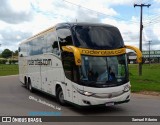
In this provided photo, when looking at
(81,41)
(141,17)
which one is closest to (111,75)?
(81,41)

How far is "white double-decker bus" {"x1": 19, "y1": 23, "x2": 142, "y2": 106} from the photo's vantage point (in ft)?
41.5

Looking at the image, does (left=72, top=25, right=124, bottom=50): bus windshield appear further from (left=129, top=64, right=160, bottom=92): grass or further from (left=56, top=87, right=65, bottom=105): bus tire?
(left=129, top=64, right=160, bottom=92): grass

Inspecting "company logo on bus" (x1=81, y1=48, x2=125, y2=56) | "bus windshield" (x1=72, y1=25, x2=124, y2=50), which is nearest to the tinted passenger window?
"bus windshield" (x1=72, y1=25, x2=124, y2=50)

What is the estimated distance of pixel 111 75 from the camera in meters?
13.0

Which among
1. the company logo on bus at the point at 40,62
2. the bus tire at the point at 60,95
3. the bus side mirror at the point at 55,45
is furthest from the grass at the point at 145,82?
the bus side mirror at the point at 55,45

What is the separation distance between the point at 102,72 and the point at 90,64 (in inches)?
22.1

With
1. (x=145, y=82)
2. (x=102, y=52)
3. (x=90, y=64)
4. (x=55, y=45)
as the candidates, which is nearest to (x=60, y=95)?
(x=55, y=45)

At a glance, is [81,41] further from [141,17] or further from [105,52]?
[141,17]

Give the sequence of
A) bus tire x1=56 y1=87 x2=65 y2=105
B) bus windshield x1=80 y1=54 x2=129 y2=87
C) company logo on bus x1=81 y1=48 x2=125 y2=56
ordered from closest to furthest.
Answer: bus windshield x1=80 y1=54 x2=129 y2=87 < company logo on bus x1=81 y1=48 x2=125 y2=56 < bus tire x1=56 y1=87 x2=65 y2=105

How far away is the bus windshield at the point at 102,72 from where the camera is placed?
1276cm

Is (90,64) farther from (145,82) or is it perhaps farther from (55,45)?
(145,82)

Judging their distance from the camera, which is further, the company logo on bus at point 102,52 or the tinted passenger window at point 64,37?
the tinted passenger window at point 64,37

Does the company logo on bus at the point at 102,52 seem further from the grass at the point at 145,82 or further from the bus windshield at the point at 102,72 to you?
the grass at the point at 145,82

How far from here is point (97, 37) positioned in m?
13.4
